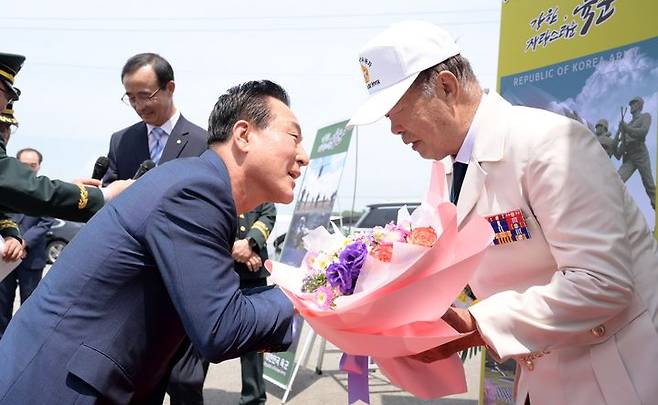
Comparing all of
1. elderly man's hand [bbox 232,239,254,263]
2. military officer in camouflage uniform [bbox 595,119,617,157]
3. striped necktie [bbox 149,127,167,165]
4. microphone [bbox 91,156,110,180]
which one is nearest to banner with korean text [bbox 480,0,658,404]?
military officer in camouflage uniform [bbox 595,119,617,157]

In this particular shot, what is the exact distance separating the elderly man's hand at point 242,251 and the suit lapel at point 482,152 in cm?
306

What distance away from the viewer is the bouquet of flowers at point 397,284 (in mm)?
1655

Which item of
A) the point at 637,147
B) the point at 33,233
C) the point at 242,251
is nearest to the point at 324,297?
the point at 637,147

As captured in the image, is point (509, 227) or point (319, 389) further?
point (319, 389)

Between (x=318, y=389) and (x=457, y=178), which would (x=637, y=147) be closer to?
→ (x=457, y=178)

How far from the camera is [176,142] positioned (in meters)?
3.92

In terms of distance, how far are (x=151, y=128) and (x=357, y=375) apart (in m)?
2.57

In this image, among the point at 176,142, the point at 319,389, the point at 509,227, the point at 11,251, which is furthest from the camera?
the point at 319,389

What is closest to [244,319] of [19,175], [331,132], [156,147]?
[19,175]

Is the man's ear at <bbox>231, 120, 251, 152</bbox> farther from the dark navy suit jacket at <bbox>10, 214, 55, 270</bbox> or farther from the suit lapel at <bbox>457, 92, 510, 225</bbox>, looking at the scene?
the dark navy suit jacket at <bbox>10, 214, 55, 270</bbox>

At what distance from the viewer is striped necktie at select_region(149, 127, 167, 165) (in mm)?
4000

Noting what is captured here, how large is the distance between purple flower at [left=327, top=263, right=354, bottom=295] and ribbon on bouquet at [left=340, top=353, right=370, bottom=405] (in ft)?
0.87

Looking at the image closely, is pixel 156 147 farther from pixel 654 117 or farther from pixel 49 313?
pixel 654 117

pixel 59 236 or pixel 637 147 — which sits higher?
pixel 637 147
